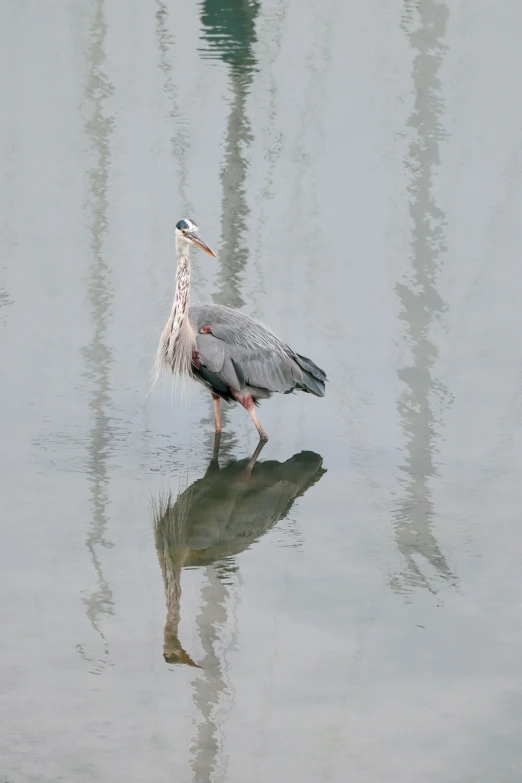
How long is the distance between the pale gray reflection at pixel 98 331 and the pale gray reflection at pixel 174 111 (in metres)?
0.79

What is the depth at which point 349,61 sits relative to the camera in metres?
18.7

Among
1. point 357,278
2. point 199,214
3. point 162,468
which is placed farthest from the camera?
point 199,214

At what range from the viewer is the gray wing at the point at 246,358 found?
31.5 feet

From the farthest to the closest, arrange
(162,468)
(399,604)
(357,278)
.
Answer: (357,278) → (162,468) → (399,604)

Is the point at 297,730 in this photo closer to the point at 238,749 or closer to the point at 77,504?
the point at 238,749

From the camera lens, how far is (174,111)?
54.3 feet

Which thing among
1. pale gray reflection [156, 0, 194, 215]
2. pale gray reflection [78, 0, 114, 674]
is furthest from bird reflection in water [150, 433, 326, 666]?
pale gray reflection [156, 0, 194, 215]

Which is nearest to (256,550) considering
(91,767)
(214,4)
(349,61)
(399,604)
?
(399,604)

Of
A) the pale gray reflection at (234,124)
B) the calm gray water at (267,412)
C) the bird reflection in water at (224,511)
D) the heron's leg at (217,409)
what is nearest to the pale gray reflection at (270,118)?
the calm gray water at (267,412)

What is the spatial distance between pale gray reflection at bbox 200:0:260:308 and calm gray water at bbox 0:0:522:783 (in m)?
0.05

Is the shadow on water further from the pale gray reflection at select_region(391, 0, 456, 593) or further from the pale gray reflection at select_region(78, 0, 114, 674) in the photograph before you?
the pale gray reflection at select_region(391, 0, 456, 593)

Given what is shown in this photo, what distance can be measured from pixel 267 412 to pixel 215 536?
2211 mm

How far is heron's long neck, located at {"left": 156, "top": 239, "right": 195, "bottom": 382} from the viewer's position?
378 inches

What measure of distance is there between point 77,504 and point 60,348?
2826 millimetres
